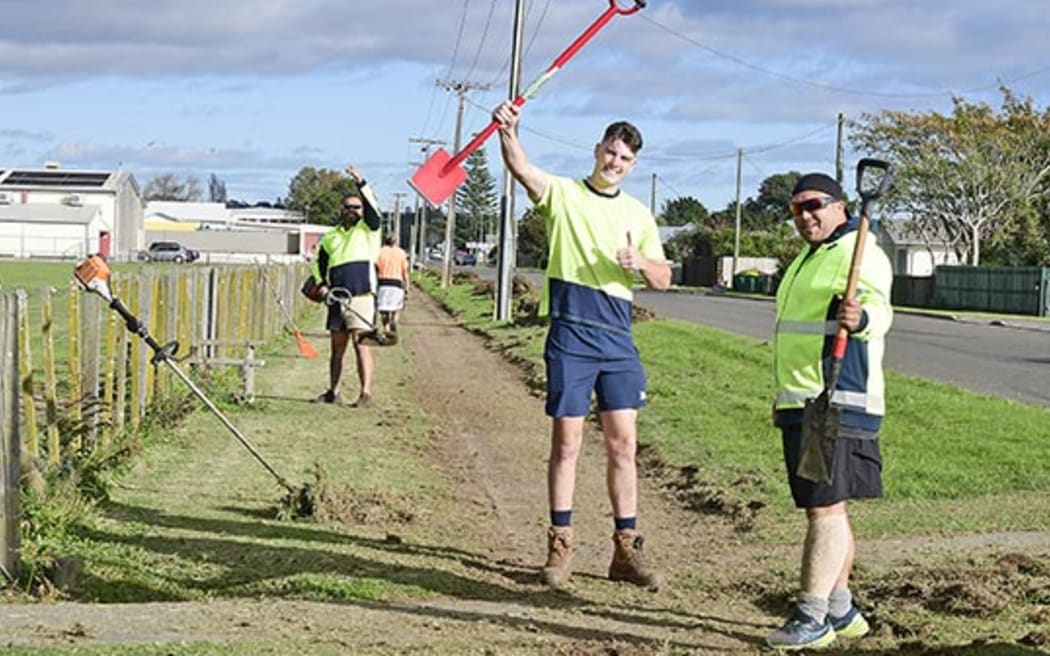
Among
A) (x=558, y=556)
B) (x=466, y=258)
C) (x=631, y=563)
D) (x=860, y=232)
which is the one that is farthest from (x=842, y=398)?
(x=466, y=258)

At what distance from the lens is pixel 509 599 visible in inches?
308

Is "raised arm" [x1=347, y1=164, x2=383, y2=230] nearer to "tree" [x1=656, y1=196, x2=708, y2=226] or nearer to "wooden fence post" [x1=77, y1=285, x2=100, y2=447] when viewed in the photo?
"wooden fence post" [x1=77, y1=285, x2=100, y2=447]

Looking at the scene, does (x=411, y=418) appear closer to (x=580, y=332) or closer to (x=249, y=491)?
(x=249, y=491)

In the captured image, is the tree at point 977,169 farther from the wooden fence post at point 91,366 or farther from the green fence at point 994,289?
the wooden fence post at point 91,366

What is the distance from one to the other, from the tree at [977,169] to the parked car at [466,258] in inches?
2804

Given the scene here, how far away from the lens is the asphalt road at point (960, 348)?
880 inches

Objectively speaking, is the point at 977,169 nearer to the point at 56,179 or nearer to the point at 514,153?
the point at 514,153

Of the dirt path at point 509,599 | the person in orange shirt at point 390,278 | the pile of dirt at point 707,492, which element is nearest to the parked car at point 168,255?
the person in orange shirt at point 390,278

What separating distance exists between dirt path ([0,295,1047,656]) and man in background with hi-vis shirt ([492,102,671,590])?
33 cm

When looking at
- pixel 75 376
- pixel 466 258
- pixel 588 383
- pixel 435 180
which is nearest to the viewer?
pixel 588 383

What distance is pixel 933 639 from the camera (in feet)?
22.4

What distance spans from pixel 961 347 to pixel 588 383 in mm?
24980

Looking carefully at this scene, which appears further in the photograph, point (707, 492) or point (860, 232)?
point (707, 492)

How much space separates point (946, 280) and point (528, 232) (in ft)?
171
